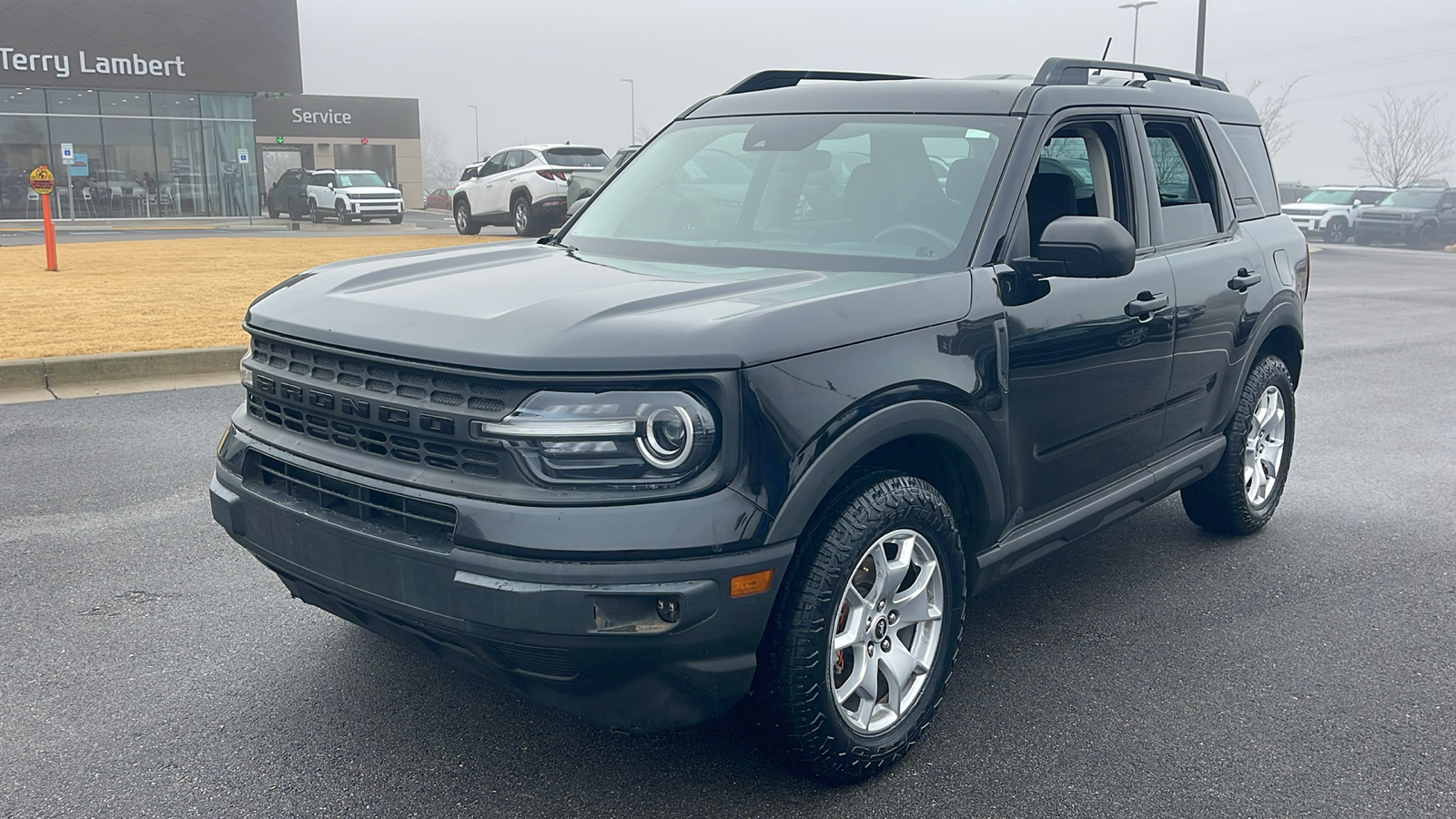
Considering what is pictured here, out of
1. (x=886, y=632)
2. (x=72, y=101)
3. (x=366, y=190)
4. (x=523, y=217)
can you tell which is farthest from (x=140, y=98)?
(x=886, y=632)

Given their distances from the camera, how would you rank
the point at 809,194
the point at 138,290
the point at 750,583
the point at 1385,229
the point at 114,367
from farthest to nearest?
the point at 1385,229, the point at 138,290, the point at 114,367, the point at 809,194, the point at 750,583

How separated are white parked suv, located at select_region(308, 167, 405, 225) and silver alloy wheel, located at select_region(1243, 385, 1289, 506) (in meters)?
31.2

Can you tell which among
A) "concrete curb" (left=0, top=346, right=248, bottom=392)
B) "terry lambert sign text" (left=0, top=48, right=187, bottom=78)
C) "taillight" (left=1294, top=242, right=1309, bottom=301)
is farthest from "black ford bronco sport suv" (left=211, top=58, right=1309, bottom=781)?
"terry lambert sign text" (left=0, top=48, right=187, bottom=78)

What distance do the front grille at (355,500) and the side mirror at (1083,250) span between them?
1.82 metres

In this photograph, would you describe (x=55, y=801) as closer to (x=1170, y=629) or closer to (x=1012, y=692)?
(x=1012, y=692)

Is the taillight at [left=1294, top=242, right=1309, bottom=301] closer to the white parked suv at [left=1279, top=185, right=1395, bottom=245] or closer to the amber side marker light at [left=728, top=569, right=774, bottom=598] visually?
the amber side marker light at [left=728, top=569, right=774, bottom=598]

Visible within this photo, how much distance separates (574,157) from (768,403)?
787 inches

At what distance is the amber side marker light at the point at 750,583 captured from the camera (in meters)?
2.55

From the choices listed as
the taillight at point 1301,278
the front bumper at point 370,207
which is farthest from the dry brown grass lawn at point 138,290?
the front bumper at point 370,207

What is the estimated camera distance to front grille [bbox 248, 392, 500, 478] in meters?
2.61

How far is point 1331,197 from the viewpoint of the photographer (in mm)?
37500

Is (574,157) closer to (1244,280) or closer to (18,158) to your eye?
(1244,280)

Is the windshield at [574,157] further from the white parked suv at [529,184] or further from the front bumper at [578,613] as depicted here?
the front bumper at [578,613]

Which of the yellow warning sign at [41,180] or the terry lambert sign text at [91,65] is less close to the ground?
the terry lambert sign text at [91,65]
